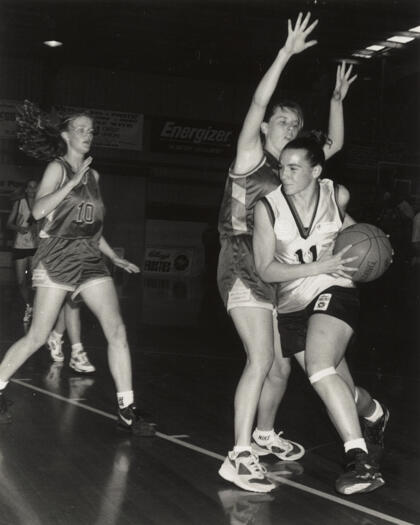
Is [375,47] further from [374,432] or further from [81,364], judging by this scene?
[374,432]

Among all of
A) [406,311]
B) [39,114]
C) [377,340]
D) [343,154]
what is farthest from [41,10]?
[39,114]

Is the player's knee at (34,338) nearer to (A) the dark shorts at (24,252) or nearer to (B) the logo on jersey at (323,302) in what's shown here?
(B) the logo on jersey at (323,302)

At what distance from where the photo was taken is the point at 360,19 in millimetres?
16000

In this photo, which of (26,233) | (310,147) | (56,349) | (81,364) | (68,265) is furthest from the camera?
(26,233)

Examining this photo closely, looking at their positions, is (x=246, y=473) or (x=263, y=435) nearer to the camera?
(x=246, y=473)

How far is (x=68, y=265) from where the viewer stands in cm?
468

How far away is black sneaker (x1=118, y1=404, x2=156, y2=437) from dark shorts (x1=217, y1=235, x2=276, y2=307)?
102 cm

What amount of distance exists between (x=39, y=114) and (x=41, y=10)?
43.6 ft

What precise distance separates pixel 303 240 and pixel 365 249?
0.28 m

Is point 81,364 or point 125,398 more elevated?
point 125,398

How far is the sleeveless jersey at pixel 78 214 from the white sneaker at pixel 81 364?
5.61ft

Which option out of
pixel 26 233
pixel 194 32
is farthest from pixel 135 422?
pixel 194 32

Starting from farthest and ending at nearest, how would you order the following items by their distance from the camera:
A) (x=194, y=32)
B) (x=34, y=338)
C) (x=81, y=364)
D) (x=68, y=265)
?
(x=194, y=32)
(x=81, y=364)
(x=68, y=265)
(x=34, y=338)

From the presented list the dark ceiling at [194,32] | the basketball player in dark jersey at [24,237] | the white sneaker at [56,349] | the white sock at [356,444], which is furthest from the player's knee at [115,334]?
the dark ceiling at [194,32]
